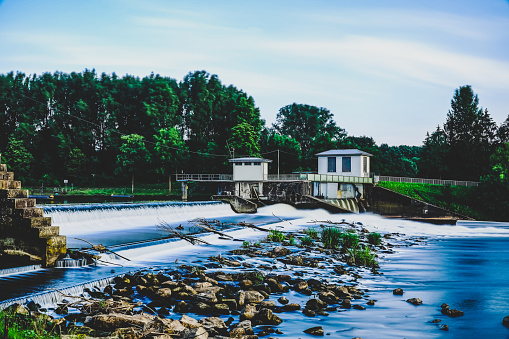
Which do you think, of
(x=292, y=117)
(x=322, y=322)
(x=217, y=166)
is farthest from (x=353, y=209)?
(x=292, y=117)

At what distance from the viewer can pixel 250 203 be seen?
150ft

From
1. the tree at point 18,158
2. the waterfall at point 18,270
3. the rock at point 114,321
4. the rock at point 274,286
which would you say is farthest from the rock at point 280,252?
the tree at point 18,158

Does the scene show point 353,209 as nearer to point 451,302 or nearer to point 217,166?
point 217,166

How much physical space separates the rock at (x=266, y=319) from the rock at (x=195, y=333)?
202 cm

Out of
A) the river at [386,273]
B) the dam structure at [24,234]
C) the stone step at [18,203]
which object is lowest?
the river at [386,273]

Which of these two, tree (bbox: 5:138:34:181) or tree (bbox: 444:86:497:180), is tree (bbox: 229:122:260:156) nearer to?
tree (bbox: 444:86:497:180)

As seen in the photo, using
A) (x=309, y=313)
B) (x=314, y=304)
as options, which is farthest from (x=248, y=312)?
(x=314, y=304)

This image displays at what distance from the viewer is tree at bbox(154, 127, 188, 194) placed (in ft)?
234

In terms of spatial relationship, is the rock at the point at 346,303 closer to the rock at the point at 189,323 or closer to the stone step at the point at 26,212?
the rock at the point at 189,323

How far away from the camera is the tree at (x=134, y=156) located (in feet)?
242

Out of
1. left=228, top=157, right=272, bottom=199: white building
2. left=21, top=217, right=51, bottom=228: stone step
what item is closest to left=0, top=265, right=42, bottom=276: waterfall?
left=21, top=217, right=51, bottom=228: stone step

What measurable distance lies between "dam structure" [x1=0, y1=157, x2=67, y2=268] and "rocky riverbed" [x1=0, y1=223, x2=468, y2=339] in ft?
9.85

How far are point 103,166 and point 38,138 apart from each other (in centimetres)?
1322

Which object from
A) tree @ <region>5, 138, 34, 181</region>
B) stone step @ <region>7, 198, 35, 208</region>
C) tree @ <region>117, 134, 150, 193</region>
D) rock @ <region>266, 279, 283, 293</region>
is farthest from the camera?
tree @ <region>5, 138, 34, 181</region>
